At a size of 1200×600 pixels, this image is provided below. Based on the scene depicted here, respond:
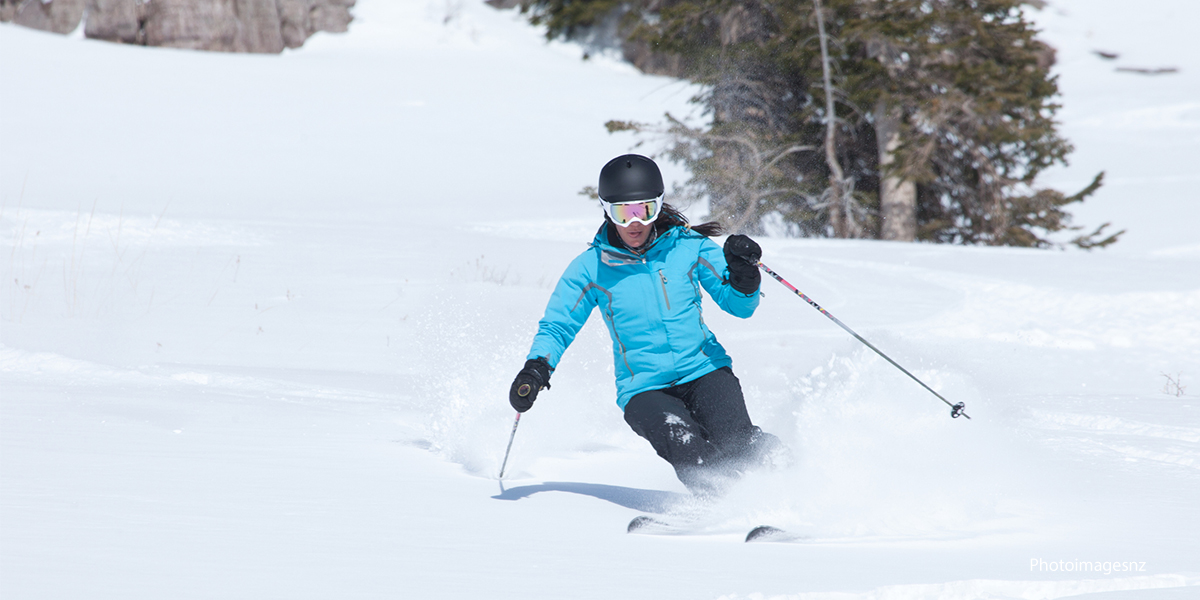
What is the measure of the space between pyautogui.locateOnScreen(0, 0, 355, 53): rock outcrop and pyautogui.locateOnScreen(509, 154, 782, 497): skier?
28.6m

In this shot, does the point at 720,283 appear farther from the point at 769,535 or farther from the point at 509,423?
the point at 509,423

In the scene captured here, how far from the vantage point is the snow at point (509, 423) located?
8.85 feet

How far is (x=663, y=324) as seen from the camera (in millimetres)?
3822

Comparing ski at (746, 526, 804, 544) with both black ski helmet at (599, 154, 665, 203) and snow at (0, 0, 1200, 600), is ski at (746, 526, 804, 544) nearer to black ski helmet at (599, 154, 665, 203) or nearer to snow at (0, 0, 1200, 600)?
snow at (0, 0, 1200, 600)

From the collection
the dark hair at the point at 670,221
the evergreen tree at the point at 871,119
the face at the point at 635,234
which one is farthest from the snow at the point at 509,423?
the evergreen tree at the point at 871,119

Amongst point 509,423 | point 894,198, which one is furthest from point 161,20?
point 509,423

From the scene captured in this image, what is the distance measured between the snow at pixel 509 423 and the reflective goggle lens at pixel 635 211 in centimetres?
94

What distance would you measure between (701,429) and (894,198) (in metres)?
13.3

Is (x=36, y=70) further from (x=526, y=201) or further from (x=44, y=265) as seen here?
(x=44, y=265)

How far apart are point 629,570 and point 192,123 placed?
23.9m

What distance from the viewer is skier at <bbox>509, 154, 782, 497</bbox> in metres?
3.69

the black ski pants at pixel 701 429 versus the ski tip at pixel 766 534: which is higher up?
the black ski pants at pixel 701 429

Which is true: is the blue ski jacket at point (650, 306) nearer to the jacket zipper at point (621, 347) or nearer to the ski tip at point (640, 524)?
the jacket zipper at point (621, 347)

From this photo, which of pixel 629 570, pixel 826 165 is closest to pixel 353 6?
pixel 826 165
